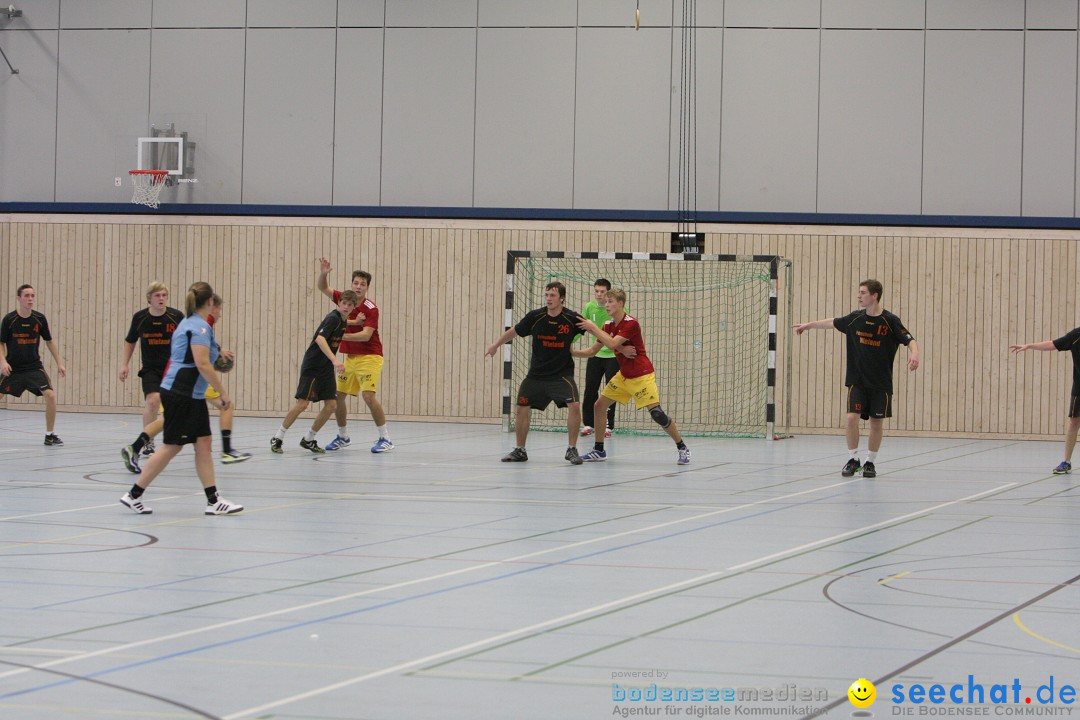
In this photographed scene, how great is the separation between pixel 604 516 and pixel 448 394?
12644mm

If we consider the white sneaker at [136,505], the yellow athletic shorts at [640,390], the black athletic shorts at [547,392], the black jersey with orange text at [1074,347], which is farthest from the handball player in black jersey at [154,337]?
the black jersey with orange text at [1074,347]

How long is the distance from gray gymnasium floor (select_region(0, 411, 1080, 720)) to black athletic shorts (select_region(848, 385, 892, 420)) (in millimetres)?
1072

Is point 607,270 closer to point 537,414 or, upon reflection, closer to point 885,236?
point 537,414

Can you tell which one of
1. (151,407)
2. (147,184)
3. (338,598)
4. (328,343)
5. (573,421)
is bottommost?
(338,598)

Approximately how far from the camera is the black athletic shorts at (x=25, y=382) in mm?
15875

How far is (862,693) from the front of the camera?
457 centimetres

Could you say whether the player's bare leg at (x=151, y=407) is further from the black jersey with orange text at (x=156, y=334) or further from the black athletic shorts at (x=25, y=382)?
the black athletic shorts at (x=25, y=382)

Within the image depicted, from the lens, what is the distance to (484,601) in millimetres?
6359

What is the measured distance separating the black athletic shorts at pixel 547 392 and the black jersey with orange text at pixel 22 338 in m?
6.44

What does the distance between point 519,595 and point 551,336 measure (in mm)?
7622

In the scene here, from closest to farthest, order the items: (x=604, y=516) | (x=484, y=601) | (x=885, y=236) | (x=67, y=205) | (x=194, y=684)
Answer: (x=194, y=684)
(x=484, y=601)
(x=604, y=516)
(x=885, y=236)
(x=67, y=205)

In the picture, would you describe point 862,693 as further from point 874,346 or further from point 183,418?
point 874,346

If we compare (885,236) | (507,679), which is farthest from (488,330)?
(507,679)

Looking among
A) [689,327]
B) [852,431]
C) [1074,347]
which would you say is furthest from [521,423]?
[689,327]
